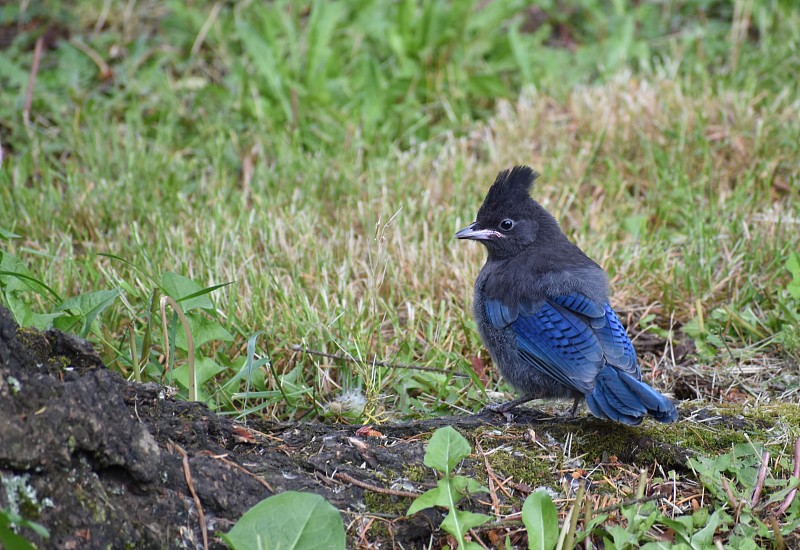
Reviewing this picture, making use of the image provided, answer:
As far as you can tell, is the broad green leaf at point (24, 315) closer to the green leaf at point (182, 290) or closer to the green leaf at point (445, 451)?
the green leaf at point (182, 290)

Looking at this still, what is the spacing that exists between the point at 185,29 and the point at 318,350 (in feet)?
15.6

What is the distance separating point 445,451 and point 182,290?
1414 mm

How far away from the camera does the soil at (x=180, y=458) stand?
244 cm

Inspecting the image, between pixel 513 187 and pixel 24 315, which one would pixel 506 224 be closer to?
pixel 513 187

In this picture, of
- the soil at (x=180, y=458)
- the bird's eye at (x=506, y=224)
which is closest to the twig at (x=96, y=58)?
the bird's eye at (x=506, y=224)

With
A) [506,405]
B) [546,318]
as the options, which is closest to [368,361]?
[506,405]

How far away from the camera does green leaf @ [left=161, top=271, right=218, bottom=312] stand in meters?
3.68

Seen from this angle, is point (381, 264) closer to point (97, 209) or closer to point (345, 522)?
point (345, 522)

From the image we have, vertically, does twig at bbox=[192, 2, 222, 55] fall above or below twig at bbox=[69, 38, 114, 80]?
above

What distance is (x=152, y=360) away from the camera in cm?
392

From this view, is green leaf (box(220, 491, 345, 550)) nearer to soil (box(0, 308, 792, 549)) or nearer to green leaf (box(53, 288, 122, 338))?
soil (box(0, 308, 792, 549))

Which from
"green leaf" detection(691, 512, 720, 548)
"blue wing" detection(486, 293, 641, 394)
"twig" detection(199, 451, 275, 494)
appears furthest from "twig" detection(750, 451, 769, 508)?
"twig" detection(199, 451, 275, 494)

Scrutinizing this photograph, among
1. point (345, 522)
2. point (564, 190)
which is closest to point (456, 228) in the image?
point (564, 190)

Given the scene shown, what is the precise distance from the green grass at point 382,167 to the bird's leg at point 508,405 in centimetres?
20
